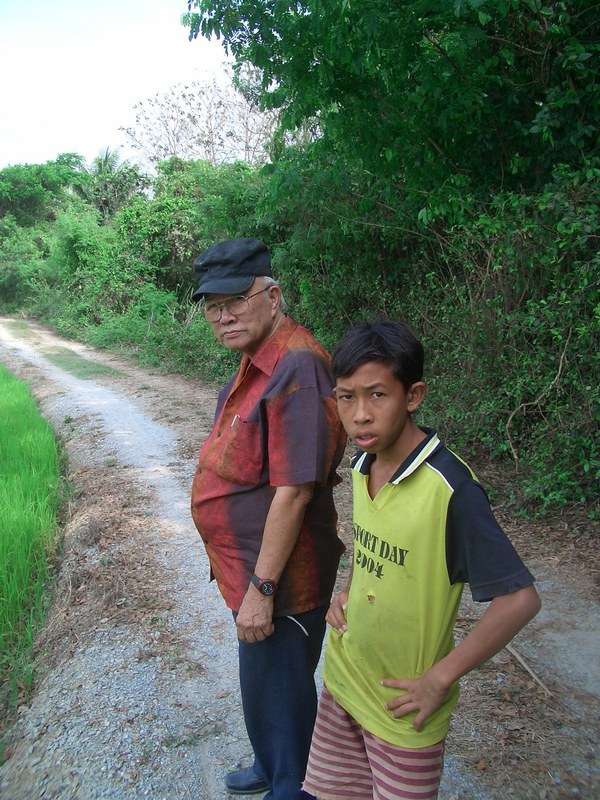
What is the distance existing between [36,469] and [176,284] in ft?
49.6

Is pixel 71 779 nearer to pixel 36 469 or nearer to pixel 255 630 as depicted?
pixel 255 630

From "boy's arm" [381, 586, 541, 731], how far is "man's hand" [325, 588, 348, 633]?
0.25m

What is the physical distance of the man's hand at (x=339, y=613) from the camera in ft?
5.29

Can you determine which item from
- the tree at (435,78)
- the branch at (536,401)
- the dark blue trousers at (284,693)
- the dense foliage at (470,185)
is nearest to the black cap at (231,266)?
the dark blue trousers at (284,693)

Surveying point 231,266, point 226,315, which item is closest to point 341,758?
point 226,315

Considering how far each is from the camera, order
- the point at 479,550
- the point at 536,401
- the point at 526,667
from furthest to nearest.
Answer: the point at 536,401
the point at 526,667
the point at 479,550

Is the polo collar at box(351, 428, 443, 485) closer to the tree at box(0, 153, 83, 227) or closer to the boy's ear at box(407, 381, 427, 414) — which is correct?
the boy's ear at box(407, 381, 427, 414)

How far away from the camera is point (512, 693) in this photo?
9.44ft

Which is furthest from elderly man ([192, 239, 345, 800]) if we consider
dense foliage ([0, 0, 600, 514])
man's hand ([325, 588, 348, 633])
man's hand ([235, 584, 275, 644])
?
dense foliage ([0, 0, 600, 514])

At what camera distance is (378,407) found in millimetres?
1432

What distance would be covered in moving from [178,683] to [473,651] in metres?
2.12

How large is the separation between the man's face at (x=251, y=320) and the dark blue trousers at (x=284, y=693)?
2.48ft

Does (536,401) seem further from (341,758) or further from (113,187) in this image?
(113,187)

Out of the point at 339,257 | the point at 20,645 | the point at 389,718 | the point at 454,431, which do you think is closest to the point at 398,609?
the point at 389,718
